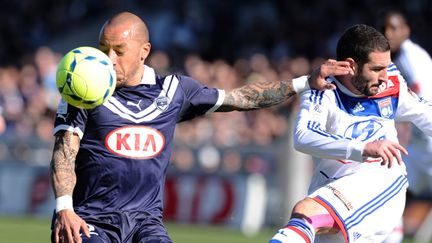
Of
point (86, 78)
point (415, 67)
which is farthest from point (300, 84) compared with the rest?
point (415, 67)

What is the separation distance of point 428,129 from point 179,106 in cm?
187

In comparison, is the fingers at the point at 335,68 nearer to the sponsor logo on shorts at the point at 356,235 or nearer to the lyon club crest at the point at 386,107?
the lyon club crest at the point at 386,107

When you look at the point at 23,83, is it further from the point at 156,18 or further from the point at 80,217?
the point at 80,217

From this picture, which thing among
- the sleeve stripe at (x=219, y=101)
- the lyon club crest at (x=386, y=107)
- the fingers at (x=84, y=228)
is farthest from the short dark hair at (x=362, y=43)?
the fingers at (x=84, y=228)

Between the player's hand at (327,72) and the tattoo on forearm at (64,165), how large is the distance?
172 cm

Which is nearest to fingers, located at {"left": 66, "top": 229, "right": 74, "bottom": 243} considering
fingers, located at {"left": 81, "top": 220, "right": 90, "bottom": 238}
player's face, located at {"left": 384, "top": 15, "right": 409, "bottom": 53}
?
fingers, located at {"left": 81, "top": 220, "right": 90, "bottom": 238}

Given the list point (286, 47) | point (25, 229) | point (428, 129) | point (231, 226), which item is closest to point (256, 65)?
point (286, 47)

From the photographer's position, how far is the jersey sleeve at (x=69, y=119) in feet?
22.8

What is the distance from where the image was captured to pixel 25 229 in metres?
15.6

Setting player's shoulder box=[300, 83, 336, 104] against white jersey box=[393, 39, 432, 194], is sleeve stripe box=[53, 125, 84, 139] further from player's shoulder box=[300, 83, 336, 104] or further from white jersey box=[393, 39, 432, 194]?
white jersey box=[393, 39, 432, 194]

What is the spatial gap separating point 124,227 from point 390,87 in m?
2.16

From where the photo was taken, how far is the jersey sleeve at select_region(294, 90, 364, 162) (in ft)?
23.2

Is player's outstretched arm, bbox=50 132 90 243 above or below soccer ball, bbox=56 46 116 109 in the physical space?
below

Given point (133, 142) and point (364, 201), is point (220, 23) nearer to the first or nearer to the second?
point (364, 201)
